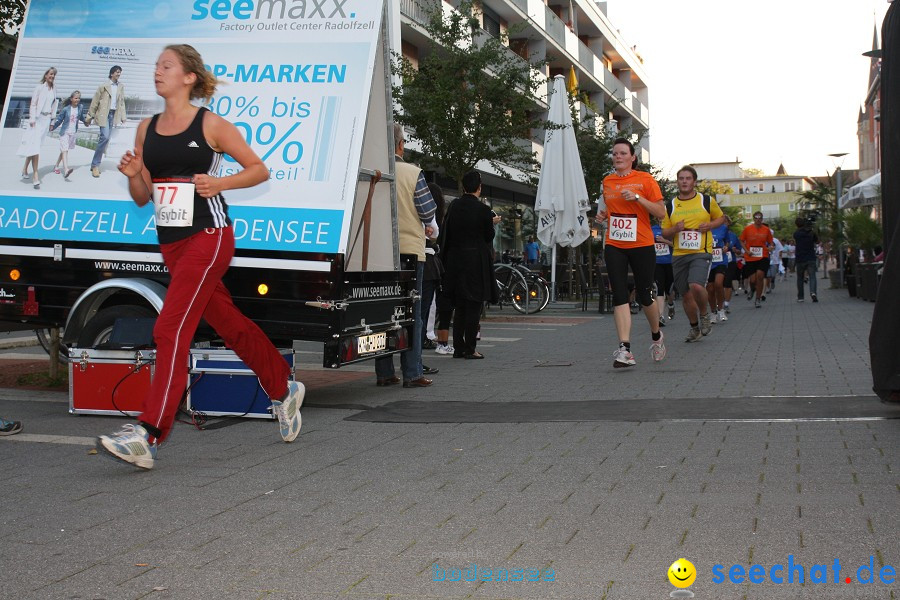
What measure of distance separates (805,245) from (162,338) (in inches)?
808

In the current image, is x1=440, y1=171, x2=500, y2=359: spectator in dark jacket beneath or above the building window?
beneath

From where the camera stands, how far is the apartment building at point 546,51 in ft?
106

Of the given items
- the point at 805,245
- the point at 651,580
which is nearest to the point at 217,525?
the point at 651,580

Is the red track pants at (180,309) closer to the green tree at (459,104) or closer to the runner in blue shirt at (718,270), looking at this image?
the runner in blue shirt at (718,270)

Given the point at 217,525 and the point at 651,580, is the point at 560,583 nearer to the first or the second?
the point at 651,580

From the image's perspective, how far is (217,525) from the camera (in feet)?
13.7

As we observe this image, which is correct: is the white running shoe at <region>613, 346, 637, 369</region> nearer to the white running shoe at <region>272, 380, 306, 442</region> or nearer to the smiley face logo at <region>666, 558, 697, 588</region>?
the white running shoe at <region>272, 380, 306, 442</region>

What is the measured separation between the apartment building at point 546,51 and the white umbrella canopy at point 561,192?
2.45 metres

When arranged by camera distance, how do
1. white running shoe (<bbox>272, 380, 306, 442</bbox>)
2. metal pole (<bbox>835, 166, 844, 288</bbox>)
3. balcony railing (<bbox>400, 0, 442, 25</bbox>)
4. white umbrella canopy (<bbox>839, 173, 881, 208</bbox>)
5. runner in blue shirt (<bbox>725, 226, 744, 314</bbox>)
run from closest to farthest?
white running shoe (<bbox>272, 380, 306, 442</bbox>), runner in blue shirt (<bbox>725, 226, 744, 314</bbox>), white umbrella canopy (<bbox>839, 173, 881, 208</bbox>), metal pole (<bbox>835, 166, 844, 288</bbox>), balcony railing (<bbox>400, 0, 442, 25</bbox>)

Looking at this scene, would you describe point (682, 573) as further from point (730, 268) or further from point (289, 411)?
point (730, 268)

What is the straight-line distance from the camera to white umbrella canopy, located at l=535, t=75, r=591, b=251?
19.8 meters

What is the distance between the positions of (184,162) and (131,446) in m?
1.44

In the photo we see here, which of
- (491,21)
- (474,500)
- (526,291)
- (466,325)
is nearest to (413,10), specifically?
(491,21)

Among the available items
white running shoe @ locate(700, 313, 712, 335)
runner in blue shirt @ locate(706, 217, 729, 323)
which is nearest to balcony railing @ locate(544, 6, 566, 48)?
runner in blue shirt @ locate(706, 217, 729, 323)
